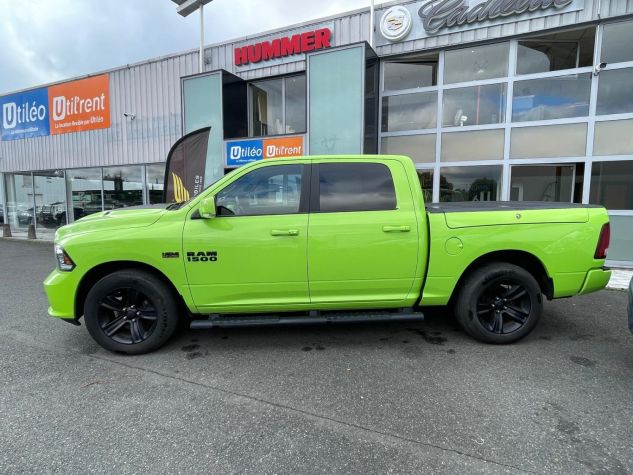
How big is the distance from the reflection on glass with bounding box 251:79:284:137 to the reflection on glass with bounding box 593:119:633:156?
25.7 ft

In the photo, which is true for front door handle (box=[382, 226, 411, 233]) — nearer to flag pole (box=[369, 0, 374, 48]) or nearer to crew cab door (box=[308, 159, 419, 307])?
Answer: crew cab door (box=[308, 159, 419, 307])

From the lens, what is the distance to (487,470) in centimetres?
213

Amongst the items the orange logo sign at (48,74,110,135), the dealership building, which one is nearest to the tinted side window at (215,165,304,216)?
the dealership building

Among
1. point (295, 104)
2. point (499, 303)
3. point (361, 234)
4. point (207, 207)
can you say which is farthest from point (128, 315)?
point (295, 104)

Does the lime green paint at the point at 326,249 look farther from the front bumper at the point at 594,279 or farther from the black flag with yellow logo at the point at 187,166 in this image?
the black flag with yellow logo at the point at 187,166

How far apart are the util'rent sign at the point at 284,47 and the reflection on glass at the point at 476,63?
316 centimetres

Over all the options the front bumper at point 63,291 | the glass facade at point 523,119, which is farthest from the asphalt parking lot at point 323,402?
the glass facade at point 523,119

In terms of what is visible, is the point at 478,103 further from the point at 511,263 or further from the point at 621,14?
the point at 511,263

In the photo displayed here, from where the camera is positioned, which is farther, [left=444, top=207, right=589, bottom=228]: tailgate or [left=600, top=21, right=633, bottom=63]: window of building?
[left=600, top=21, right=633, bottom=63]: window of building

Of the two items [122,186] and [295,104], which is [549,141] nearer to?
[295,104]

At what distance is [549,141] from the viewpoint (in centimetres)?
826

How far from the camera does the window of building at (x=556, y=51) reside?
802 cm

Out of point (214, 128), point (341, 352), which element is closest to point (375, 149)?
point (214, 128)

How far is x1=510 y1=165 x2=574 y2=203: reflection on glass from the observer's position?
27.5 feet
